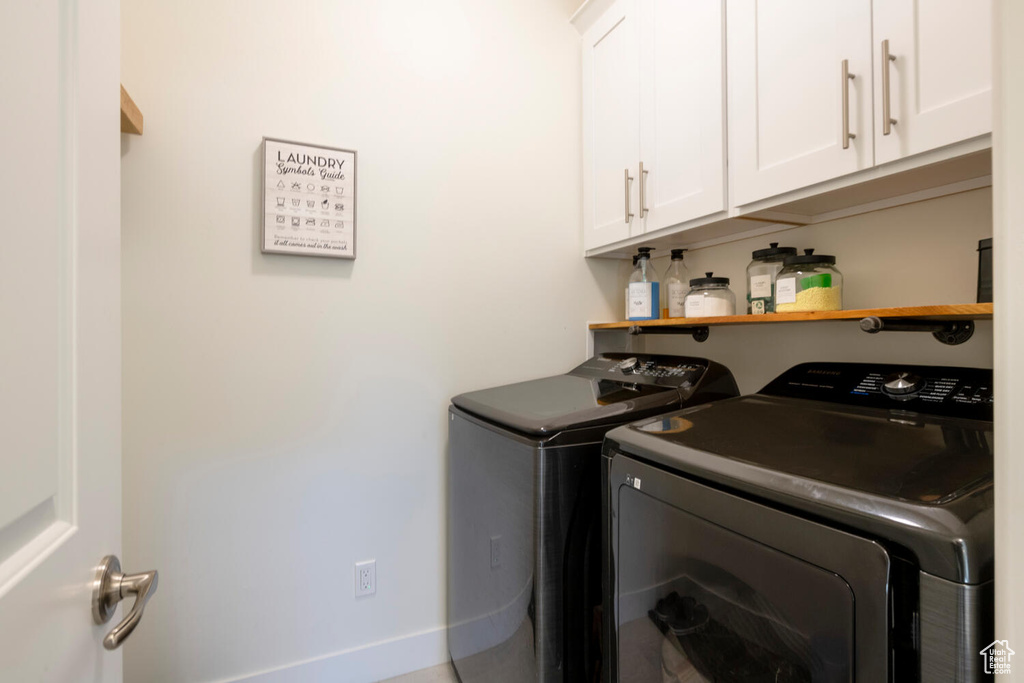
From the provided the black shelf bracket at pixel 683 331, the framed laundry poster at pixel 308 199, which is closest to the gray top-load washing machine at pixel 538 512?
the black shelf bracket at pixel 683 331

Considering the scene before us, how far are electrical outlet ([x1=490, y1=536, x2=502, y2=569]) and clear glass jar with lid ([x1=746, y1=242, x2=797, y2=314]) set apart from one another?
951 millimetres

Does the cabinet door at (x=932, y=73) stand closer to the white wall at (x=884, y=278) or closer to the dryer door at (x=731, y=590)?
the white wall at (x=884, y=278)

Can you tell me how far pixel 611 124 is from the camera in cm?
180

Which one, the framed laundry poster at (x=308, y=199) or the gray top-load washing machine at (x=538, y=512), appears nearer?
the gray top-load washing machine at (x=538, y=512)

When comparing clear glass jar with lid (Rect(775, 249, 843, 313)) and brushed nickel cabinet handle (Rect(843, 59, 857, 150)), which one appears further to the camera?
clear glass jar with lid (Rect(775, 249, 843, 313))

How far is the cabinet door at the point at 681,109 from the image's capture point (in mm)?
1344

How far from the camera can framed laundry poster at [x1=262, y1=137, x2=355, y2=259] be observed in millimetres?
1534

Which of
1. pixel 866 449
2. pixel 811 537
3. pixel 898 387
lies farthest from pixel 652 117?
pixel 811 537

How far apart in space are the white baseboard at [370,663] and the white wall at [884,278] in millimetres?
1418

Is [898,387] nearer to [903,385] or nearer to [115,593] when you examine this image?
[903,385]

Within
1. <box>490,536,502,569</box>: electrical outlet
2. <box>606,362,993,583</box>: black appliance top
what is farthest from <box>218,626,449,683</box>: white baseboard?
<box>606,362,993,583</box>: black appliance top

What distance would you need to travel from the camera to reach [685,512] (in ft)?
2.63

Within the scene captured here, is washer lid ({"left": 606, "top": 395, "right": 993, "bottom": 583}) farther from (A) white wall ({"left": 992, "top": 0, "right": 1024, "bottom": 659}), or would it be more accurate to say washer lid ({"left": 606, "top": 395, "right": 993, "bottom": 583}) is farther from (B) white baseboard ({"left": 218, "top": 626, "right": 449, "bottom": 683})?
(B) white baseboard ({"left": 218, "top": 626, "right": 449, "bottom": 683})

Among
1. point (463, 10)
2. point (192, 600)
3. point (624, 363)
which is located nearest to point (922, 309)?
point (624, 363)
